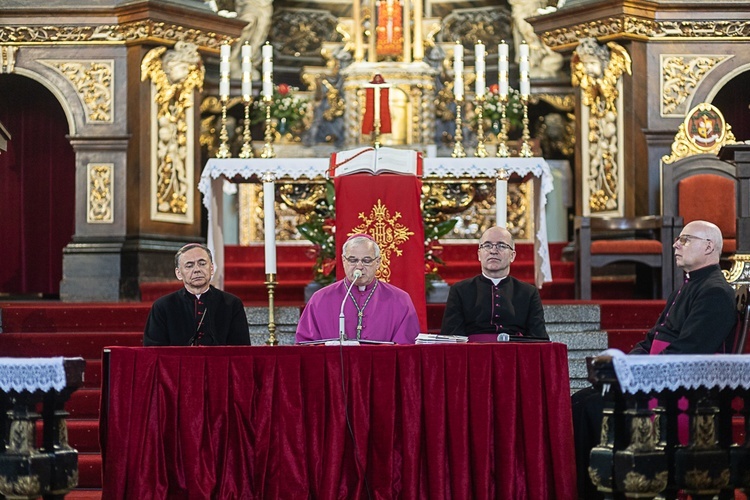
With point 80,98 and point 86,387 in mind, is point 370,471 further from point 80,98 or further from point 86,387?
point 80,98

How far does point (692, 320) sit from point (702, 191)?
5.07m

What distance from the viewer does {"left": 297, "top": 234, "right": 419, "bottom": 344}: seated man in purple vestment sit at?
6.44 metres

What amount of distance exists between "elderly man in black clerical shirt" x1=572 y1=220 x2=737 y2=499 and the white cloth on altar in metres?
3.03

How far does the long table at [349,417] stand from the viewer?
18.4 feet

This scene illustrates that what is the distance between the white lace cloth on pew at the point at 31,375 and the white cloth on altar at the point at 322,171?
4056 mm

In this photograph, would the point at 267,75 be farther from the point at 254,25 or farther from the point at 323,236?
the point at 254,25

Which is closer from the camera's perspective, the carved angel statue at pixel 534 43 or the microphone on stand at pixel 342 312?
the microphone on stand at pixel 342 312

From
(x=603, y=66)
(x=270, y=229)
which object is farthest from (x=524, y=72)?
(x=270, y=229)

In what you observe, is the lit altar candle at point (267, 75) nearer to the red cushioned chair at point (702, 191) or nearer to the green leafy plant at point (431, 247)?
the green leafy plant at point (431, 247)

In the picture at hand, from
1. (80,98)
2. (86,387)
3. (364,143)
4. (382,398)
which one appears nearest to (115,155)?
(80,98)

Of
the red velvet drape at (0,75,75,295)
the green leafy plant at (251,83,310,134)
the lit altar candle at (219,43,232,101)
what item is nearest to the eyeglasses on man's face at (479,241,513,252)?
the lit altar candle at (219,43,232,101)

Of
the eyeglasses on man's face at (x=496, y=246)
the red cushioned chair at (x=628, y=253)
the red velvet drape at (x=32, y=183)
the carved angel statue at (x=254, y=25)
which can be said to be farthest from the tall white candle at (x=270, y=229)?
the carved angel statue at (x=254, y=25)

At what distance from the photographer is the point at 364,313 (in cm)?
648

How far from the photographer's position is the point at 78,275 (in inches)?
431
